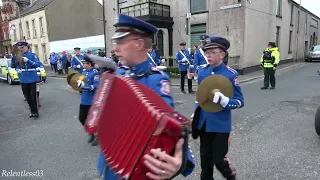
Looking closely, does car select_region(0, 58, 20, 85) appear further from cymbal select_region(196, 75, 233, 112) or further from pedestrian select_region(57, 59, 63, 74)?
cymbal select_region(196, 75, 233, 112)

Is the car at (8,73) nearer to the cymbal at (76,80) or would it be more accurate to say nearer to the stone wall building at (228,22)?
the stone wall building at (228,22)

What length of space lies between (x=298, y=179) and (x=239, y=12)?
46.2ft

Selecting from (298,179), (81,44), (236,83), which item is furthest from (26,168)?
(81,44)

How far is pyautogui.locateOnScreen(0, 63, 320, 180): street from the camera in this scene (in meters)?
3.88

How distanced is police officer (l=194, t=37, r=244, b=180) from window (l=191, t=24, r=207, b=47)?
15.5 meters

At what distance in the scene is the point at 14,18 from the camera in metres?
35.6

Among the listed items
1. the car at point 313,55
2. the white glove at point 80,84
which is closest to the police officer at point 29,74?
the white glove at point 80,84

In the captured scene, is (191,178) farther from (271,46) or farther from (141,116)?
(271,46)

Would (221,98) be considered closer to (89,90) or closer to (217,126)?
(217,126)

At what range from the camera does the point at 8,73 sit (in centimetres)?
1580

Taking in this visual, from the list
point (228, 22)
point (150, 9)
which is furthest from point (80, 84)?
point (150, 9)

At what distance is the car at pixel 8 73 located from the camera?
1539 cm

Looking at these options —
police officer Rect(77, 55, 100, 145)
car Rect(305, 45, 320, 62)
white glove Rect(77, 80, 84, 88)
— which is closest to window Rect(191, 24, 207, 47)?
police officer Rect(77, 55, 100, 145)

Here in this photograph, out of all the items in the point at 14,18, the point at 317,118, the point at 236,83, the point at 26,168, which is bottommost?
the point at 26,168
